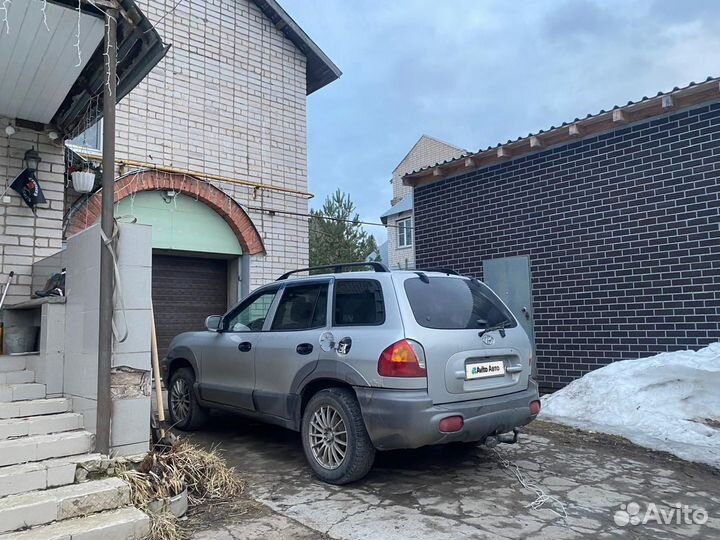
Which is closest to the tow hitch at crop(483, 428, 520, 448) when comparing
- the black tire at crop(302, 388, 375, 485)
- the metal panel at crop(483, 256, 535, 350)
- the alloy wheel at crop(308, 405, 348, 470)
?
the black tire at crop(302, 388, 375, 485)

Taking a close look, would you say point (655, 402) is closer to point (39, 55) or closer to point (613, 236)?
point (613, 236)

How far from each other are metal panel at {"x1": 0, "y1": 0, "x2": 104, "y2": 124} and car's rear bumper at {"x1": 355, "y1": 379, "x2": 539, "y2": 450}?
11.4 feet

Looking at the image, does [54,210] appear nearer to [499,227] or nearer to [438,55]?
[499,227]

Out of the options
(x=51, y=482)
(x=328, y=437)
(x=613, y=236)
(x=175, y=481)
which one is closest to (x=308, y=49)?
(x=613, y=236)

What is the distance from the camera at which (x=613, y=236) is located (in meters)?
7.88

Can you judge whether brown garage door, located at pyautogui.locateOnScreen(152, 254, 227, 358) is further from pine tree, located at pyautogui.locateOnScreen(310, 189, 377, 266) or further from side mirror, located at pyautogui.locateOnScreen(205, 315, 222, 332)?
pine tree, located at pyautogui.locateOnScreen(310, 189, 377, 266)

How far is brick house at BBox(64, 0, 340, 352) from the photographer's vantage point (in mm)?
8805

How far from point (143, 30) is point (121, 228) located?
1.64 metres

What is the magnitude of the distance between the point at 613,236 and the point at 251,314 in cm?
549

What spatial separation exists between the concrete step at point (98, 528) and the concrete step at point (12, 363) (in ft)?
6.01

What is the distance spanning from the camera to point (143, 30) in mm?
4176

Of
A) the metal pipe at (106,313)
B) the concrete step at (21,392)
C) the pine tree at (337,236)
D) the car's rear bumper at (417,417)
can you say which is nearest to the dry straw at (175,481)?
the metal pipe at (106,313)

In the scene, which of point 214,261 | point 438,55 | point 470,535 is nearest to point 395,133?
point 438,55

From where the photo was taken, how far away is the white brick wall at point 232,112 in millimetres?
9031
